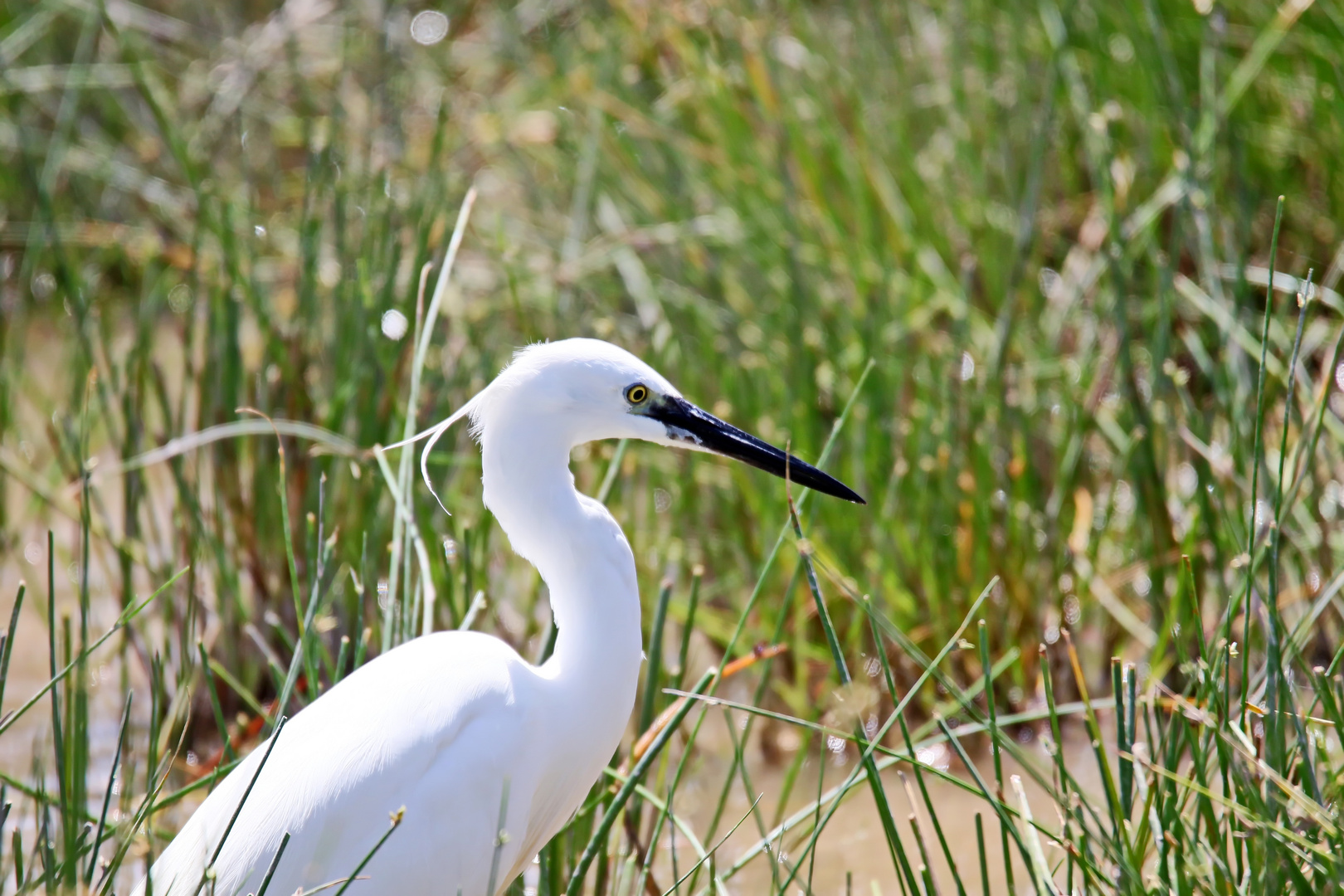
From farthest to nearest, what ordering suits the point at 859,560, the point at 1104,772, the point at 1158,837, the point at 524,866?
the point at 859,560 → the point at 524,866 → the point at 1158,837 → the point at 1104,772

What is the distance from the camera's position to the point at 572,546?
1745mm

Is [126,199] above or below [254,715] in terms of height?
above

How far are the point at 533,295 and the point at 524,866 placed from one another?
2062mm

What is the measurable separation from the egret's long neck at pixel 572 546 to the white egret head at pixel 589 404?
0.02 meters

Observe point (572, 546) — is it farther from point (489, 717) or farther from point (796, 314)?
point (796, 314)

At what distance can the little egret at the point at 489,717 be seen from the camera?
1687mm

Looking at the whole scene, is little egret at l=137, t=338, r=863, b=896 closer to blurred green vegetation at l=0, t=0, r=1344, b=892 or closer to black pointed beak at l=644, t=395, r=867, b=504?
black pointed beak at l=644, t=395, r=867, b=504

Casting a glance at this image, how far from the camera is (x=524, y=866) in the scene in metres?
1.87

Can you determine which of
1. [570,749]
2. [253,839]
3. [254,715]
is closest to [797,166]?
[254,715]

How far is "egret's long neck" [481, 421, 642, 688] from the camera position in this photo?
174 cm

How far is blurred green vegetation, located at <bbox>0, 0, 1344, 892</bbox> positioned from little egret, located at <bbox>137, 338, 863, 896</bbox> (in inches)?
9.3

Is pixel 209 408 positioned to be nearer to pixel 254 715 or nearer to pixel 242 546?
pixel 242 546

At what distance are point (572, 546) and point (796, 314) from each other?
1.37 meters

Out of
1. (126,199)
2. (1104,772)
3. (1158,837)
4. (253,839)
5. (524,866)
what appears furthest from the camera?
(126,199)
